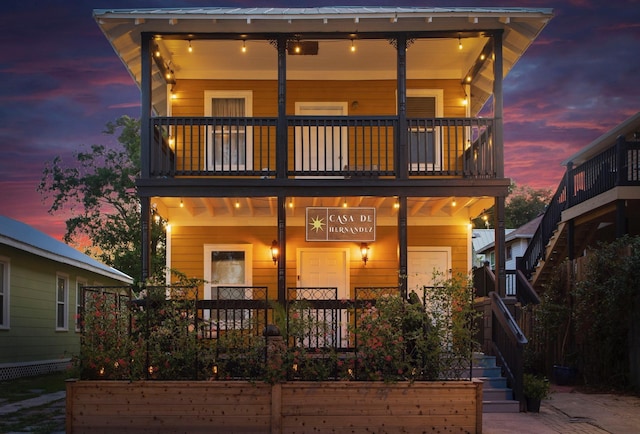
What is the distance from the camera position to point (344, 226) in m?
14.5

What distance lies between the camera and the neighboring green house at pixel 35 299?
17906mm

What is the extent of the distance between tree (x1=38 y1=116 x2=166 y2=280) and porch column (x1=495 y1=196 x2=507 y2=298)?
83.5 feet

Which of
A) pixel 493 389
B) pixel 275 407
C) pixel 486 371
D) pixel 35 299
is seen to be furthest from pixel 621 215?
pixel 35 299

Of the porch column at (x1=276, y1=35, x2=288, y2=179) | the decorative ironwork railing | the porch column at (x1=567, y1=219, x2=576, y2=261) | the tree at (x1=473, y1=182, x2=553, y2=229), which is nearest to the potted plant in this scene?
the decorative ironwork railing

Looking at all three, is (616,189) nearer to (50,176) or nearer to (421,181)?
(421,181)

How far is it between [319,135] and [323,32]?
8.39 feet

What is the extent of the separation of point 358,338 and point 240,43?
723 centimetres

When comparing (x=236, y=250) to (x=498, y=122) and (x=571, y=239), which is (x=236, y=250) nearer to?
(x=498, y=122)

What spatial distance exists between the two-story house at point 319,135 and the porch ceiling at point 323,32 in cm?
3

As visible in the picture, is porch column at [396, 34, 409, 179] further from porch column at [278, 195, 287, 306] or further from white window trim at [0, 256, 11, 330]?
white window trim at [0, 256, 11, 330]

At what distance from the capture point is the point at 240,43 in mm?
15172

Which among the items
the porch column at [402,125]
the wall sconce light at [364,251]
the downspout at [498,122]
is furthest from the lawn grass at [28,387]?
the downspout at [498,122]

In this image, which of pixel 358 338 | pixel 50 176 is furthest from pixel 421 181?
pixel 50 176

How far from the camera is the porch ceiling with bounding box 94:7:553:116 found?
13.9 meters
